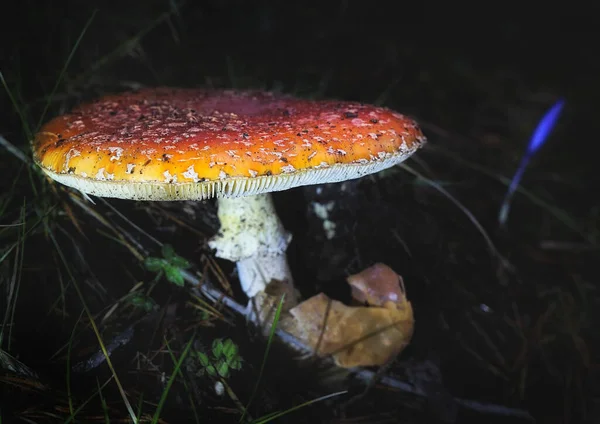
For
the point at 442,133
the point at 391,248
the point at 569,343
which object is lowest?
the point at 569,343

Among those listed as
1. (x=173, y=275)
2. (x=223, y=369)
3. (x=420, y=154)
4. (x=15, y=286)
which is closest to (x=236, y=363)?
(x=223, y=369)

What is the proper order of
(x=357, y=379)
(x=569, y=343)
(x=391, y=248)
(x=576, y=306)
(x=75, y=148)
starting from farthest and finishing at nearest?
1. (x=576, y=306)
2. (x=569, y=343)
3. (x=391, y=248)
4. (x=357, y=379)
5. (x=75, y=148)

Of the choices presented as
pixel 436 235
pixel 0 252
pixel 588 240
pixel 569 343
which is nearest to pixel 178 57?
pixel 0 252

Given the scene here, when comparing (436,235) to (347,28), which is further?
(347,28)

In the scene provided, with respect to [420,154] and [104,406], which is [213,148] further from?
[420,154]

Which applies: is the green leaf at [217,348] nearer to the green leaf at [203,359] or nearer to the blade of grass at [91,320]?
the green leaf at [203,359]

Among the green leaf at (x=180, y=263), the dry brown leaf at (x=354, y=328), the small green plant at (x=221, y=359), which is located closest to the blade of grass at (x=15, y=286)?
the green leaf at (x=180, y=263)

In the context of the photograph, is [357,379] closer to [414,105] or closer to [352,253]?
[352,253]

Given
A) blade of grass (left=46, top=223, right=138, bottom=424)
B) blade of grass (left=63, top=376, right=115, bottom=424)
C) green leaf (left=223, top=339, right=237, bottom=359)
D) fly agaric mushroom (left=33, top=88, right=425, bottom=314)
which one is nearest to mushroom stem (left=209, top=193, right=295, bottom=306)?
fly agaric mushroom (left=33, top=88, right=425, bottom=314)
